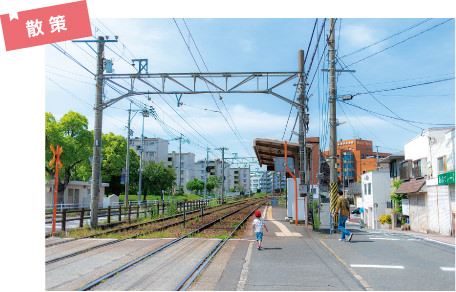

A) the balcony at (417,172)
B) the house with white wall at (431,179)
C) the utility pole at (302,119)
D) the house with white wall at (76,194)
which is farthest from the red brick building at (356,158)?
the utility pole at (302,119)

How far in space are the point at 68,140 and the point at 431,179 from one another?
29473 mm

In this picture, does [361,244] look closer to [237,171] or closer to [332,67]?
[332,67]

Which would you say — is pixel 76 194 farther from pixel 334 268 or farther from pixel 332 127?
pixel 334 268

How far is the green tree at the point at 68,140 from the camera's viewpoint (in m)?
32.5

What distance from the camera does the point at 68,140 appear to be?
3366 cm

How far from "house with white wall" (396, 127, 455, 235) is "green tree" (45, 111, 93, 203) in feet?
91.2

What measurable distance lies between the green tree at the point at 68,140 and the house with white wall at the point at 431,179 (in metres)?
27.8

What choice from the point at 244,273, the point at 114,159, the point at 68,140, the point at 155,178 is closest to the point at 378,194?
the point at 155,178

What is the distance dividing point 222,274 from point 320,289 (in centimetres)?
211

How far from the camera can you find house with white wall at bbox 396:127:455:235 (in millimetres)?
14744

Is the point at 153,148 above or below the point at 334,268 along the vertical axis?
→ above

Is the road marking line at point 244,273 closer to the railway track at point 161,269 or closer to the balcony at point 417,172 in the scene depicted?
the railway track at point 161,269

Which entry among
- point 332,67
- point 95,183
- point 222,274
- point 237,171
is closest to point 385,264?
point 222,274

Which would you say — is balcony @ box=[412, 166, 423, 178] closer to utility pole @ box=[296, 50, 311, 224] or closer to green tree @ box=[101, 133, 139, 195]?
utility pole @ box=[296, 50, 311, 224]
